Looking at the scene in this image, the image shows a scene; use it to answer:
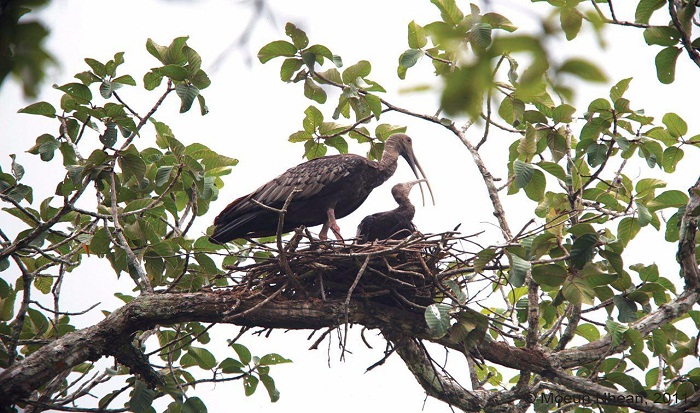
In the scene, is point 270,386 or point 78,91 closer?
point 78,91

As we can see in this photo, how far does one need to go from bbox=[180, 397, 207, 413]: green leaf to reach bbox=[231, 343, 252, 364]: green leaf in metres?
0.44

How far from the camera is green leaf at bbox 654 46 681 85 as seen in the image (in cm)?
406

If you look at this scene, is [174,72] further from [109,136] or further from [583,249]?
[583,249]

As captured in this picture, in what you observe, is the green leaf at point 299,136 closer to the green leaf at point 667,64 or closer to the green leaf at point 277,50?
the green leaf at point 277,50

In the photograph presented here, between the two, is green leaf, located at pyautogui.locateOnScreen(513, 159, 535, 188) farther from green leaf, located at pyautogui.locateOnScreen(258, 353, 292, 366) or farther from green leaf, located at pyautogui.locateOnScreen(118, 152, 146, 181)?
green leaf, located at pyautogui.locateOnScreen(118, 152, 146, 181)

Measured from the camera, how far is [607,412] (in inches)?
182

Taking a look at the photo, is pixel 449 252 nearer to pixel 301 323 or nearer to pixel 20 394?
pixel 301 323

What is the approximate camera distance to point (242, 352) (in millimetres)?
5023

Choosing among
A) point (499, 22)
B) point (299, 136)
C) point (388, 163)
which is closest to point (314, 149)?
point (299, 136)

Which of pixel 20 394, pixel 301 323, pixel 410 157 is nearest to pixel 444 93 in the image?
pixel 301 323

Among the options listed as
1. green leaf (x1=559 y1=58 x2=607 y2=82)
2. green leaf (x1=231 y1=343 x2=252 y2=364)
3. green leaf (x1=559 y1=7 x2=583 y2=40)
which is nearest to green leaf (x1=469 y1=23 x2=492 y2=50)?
green leaf (x1=559 y1=7 x2=583 y2=40)

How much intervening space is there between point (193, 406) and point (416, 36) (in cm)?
337

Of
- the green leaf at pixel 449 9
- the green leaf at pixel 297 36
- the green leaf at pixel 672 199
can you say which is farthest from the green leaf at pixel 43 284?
the green leaf at pixel 672 199

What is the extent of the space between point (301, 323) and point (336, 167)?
1.81m
